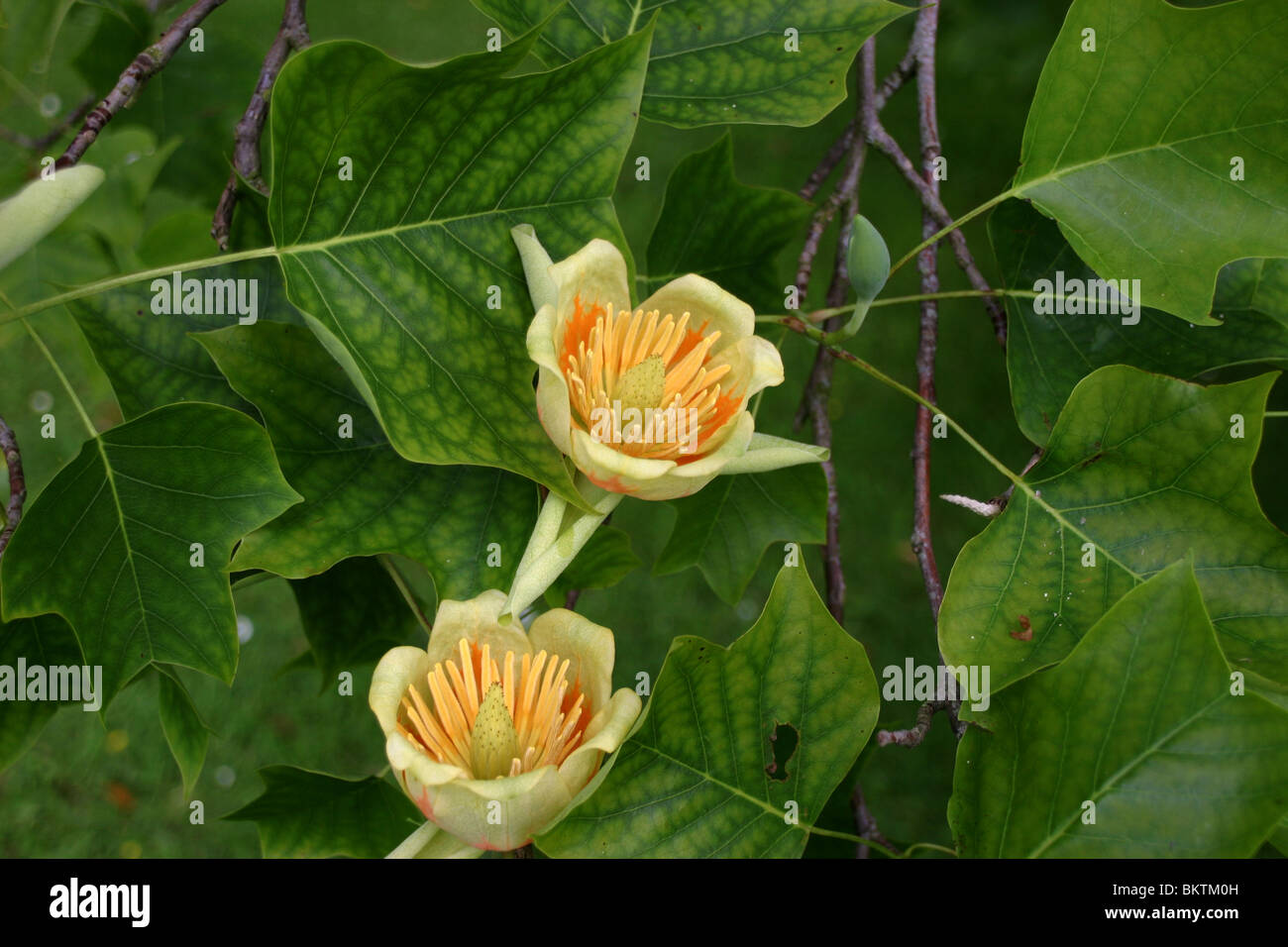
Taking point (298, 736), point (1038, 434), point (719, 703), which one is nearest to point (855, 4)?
point (1038, 434)

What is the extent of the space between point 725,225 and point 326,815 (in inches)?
26.6

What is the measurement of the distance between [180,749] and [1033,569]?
733 mm

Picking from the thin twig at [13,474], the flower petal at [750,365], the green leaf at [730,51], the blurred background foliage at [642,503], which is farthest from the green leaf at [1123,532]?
the blurred background foliage at [642,503]

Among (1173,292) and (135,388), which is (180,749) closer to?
(135,388)

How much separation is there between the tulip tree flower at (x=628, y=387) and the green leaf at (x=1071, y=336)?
0.31 metres

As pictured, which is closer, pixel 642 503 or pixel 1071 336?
pixel 1071 336

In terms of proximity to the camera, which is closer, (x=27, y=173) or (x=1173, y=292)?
(x=1173, y=292)

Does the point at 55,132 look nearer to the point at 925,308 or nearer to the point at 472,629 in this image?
the point at 472,629

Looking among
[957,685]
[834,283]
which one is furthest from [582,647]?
[834,283]

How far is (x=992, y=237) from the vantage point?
924 millimetres

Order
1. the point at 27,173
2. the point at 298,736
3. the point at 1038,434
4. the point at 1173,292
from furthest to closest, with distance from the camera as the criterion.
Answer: the point at 298,736 < the point at 27,173 < the point at 1038,434 < the point at 1173,292

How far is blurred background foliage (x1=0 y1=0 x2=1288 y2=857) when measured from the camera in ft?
6.35

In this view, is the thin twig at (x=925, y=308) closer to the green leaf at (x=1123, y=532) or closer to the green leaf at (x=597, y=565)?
the green leaf at (x=1123, y=532)
